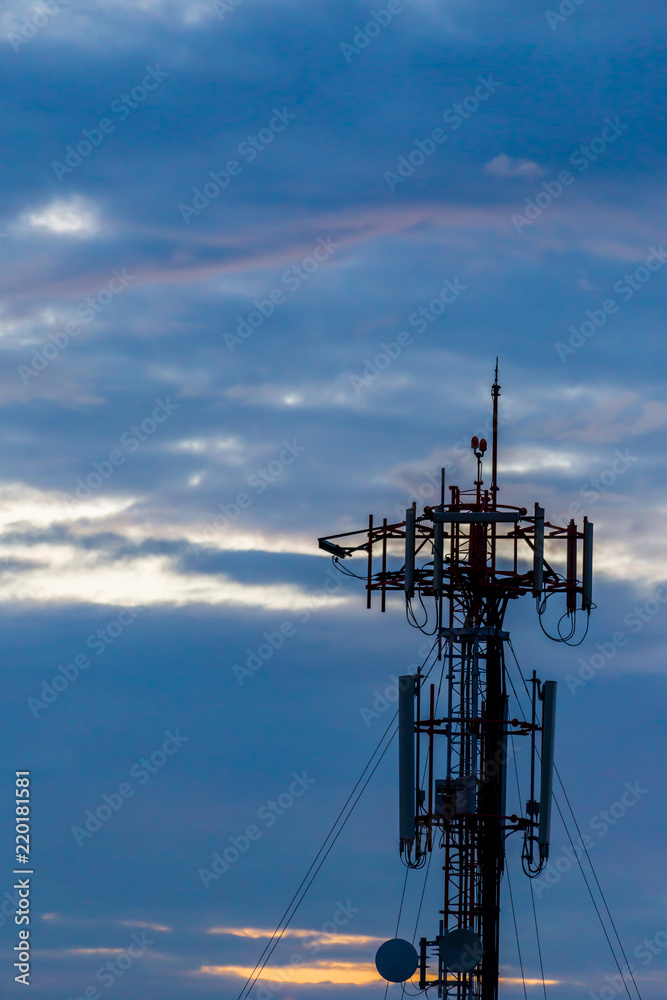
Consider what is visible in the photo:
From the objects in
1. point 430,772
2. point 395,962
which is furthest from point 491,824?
point 395,962

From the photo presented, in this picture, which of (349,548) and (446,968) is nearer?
(446,968)

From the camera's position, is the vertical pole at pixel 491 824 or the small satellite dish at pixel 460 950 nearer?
the small satellite dish at pixel 460 950

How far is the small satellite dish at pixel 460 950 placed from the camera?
76125 millimetres

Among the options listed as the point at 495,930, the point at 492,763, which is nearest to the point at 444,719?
the point at 492,763

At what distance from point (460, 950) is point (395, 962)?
7.08 feet

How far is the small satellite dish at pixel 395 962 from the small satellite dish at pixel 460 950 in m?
1.19

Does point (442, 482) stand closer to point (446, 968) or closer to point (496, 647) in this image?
point (496, 647)

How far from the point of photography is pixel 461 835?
77.9 m

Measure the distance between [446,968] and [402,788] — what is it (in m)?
5.64

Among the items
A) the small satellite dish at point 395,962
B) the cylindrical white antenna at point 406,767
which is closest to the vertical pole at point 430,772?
the cylindrical white antenna at point 406,767

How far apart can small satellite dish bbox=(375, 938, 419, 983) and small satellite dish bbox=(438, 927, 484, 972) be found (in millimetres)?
1188

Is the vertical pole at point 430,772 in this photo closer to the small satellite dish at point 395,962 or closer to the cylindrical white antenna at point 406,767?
the cylindrical white antenna at point 406,767

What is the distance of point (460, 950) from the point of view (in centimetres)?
7612

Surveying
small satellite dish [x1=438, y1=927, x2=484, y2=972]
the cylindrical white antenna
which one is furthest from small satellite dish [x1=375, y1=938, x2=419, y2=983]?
the cylindrical white antenna
